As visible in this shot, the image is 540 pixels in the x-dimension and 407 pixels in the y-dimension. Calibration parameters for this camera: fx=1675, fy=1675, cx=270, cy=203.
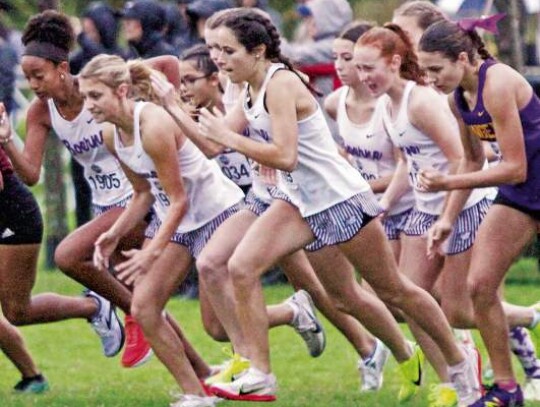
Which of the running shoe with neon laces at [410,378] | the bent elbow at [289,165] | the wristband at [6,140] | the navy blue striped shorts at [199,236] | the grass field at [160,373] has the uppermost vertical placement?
the bent elbow at [289,165]

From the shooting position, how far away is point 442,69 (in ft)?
25.4

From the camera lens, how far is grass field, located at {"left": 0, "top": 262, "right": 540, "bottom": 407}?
8.91 metres

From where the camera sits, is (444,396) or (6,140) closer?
(444,396)

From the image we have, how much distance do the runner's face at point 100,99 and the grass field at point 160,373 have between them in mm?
1546

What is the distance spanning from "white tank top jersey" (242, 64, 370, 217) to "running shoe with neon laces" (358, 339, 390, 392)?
5.22 ft

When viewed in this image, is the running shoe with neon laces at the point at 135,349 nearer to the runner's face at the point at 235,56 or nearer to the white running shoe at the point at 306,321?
the white running shoe at the point at 306,321

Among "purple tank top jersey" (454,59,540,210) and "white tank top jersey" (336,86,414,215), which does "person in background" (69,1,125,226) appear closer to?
"white tank top jersey" (336,86,414,215)

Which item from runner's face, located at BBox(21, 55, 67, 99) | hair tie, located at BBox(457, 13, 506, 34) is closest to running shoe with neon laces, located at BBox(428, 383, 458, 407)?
hair tie, located at BBox(457, 13, 506, 34)

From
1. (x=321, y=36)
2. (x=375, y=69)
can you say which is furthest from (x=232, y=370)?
(x=321, y=36)

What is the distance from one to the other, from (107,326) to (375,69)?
2272 millimetres

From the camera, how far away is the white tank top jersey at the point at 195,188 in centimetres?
854

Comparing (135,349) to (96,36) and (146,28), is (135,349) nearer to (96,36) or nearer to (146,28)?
(146,28)

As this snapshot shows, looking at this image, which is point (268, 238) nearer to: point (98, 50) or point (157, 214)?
point (157, 214)

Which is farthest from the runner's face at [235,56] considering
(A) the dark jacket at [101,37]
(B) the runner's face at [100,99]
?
(A) the dark jacket at [101,37]
